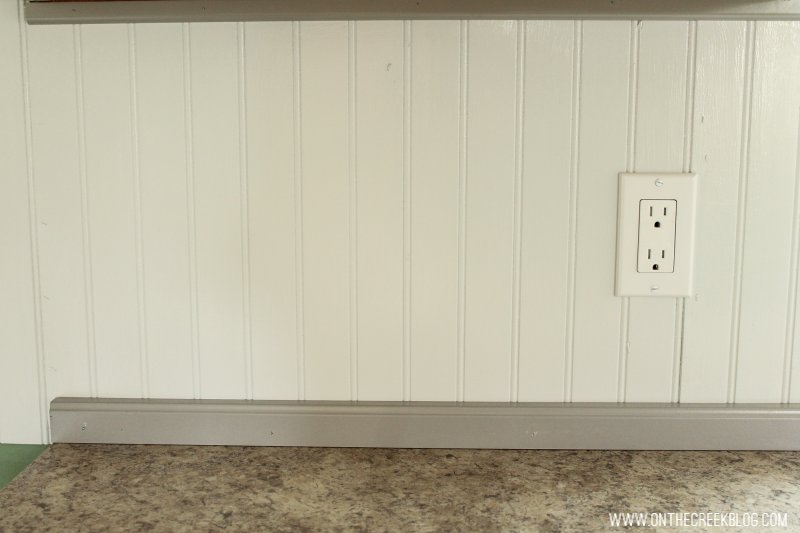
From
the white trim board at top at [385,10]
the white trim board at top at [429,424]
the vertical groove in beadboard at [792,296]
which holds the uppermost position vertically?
the white trim board at top at [385,10]

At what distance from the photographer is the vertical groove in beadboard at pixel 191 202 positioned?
0.94 meters

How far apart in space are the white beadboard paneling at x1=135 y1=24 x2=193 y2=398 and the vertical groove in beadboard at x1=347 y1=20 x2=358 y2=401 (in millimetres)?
222

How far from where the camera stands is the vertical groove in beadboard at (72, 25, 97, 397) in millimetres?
940

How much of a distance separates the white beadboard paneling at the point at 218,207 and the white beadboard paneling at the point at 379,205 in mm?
165

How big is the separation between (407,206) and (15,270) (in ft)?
1.79

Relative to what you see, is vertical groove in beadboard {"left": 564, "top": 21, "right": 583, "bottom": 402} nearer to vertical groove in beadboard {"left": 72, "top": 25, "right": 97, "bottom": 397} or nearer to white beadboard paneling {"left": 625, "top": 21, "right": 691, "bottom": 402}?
white beadboard paneling {"left": 625, "top": 21, "right": 691, "bottom": 402}

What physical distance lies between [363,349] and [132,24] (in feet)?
1.73

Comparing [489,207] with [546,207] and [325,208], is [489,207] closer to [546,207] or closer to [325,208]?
[546,207]

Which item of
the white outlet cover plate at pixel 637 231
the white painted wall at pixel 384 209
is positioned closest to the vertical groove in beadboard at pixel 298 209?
the white painted wall at pixel 384 209

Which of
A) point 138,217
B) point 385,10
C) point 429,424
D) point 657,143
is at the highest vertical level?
point 385,10

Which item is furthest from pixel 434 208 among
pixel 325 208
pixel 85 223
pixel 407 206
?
pixel 85 223

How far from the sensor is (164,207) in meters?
0.96

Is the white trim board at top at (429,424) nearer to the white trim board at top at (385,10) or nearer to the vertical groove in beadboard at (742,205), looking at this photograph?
the vertical groove in beadboard at (742,205)

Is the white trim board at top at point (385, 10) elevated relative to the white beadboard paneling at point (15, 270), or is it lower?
elevated
